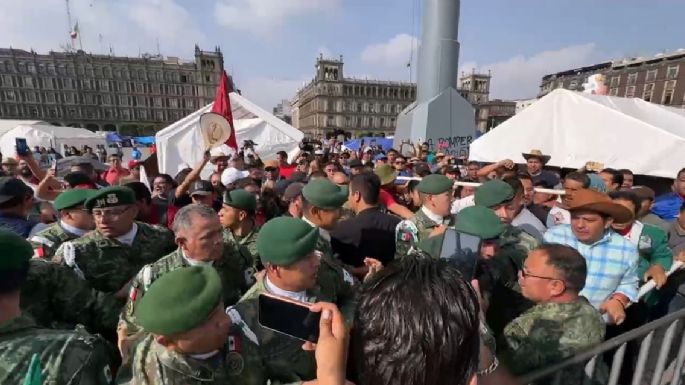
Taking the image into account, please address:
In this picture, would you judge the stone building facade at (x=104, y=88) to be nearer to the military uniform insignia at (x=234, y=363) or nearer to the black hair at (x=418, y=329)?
the military uniform insignia at (x=234, y=363)

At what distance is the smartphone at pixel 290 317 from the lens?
41.3 inches

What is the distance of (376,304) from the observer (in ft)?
3.11

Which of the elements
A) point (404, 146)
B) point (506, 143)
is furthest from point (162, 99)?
point (506, 143)

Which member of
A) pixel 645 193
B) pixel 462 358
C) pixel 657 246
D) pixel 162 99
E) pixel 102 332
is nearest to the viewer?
pixel 462 358

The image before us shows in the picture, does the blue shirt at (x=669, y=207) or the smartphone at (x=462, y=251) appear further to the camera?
the blue shirt at (x=669, y=207)

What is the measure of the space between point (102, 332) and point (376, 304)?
2.11 metres

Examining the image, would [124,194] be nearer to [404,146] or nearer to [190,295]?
[190,295]

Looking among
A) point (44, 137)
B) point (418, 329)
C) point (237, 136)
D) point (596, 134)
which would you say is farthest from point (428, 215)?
point (44, 137)

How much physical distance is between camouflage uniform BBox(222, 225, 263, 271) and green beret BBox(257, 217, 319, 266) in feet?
3.38

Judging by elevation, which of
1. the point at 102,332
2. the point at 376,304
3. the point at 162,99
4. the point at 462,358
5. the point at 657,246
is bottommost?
the point at 102,332

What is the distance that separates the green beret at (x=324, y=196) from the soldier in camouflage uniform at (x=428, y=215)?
641 mm

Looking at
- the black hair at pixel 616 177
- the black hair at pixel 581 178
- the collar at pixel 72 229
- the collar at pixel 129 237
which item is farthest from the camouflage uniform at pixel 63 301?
the black hair at pixel 616 177

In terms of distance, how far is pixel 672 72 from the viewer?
63.7 metres

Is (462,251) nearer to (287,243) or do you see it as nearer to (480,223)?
(480,223)
